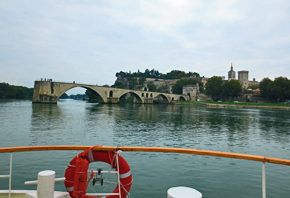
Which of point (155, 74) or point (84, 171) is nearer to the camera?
point (84, 171)

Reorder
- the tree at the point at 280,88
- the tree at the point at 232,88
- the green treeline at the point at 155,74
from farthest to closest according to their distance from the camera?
the green treeline at the point at 155,74 → the tree at the point at 232,88 → the tree at the point at 280,88

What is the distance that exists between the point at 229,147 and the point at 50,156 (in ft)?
26.1

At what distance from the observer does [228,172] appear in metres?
6.91

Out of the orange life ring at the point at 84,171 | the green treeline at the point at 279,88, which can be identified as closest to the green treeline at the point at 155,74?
the green treeline at the point at 279,88

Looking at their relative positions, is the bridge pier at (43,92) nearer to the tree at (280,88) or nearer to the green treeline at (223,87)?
the green treeline at (223,87)

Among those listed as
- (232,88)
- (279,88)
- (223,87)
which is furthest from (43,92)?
(279,88)

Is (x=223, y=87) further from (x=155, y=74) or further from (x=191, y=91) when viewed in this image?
(x=155, y=74)

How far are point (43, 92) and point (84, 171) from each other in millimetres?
47936

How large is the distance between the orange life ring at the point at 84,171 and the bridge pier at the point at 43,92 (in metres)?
47.4

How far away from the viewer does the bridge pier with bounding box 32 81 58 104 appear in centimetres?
4581

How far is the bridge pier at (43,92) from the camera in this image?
45812 mm

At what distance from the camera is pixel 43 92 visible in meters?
46.3

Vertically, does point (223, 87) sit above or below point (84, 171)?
above

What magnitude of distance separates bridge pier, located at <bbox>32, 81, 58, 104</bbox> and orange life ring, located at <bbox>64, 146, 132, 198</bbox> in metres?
47.4
